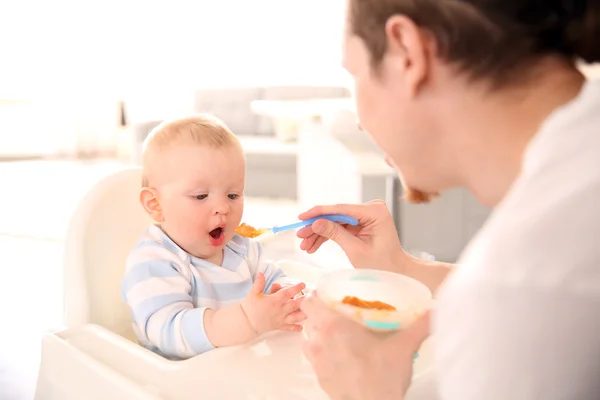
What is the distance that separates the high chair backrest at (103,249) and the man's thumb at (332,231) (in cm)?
32

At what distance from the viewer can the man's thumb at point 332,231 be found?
0.83 m

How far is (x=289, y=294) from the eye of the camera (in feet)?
2.47

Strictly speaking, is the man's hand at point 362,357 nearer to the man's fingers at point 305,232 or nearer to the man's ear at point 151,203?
the man's fingers at point 305,232

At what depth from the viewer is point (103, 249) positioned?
35.9 inches

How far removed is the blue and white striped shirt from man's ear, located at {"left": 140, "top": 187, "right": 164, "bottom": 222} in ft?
0.07

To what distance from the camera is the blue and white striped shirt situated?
766 millimetres

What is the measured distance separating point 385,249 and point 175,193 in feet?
1.03

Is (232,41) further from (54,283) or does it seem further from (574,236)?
(574,236)

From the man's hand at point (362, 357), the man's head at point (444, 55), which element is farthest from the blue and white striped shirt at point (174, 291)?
the man's head at point (444, 55)

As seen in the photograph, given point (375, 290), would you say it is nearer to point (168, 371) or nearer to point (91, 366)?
point (168, 371)

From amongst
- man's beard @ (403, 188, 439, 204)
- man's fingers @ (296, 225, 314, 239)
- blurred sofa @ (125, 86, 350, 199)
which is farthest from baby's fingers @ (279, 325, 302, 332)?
blurred sofa @ (125, 86, 350, 199)

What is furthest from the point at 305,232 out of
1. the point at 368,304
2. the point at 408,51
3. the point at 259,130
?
the point at 259,130

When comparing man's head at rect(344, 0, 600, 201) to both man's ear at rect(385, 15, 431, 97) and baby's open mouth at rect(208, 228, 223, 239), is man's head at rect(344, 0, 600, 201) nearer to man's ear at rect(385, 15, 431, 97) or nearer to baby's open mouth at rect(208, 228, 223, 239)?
man's ear at rect(385, 15, 431, 97)

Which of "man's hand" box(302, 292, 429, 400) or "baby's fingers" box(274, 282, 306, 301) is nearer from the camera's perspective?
"man's hand" box(302, 292, 429, 400)
